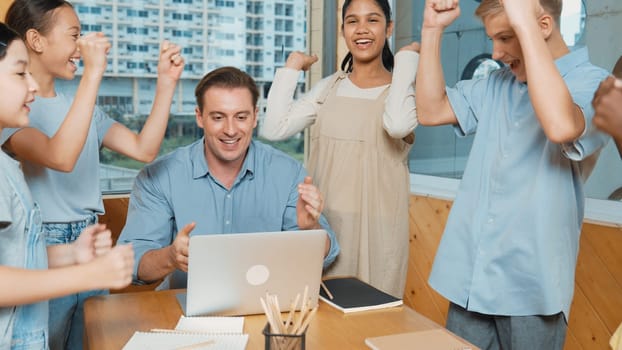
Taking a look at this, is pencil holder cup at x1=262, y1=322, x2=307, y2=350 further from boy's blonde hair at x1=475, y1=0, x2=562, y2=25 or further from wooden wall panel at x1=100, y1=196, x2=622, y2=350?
wooden wall panel at x1=100, y1=196, x2=622, y2=350

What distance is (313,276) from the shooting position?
1.50 meters

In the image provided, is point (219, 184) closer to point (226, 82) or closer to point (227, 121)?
point (227, 121)

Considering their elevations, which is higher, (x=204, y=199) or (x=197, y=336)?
(x=204, y=199)

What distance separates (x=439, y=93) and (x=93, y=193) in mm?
1104

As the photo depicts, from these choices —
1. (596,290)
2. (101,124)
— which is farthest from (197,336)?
(596,290)

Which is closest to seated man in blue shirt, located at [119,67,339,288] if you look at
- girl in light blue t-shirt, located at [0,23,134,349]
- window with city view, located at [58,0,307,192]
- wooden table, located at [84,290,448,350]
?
wooden table, located at [84,290,448,350]

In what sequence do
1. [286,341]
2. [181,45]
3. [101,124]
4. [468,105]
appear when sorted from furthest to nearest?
[181,45], [101,124], [468,105], [286,341]

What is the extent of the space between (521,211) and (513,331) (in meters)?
0.30

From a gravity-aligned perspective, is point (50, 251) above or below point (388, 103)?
below

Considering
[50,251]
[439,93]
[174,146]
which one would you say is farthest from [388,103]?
[174,146]

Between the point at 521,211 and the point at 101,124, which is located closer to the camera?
the point at 521,211

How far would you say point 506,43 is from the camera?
157cm

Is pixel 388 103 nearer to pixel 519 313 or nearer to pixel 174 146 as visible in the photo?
pixel 519 313

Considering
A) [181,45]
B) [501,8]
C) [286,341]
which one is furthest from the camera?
[181,45]
